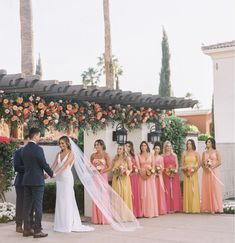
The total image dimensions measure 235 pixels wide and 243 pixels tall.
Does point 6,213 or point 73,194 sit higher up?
point 73,194

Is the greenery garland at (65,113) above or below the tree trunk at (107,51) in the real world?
below

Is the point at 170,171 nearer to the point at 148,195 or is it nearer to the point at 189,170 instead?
the point at 189,170

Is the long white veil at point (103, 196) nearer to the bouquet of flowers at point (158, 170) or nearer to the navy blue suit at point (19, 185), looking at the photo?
the navy blue suit at point (19, 185)

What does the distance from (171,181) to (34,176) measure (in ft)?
14.3

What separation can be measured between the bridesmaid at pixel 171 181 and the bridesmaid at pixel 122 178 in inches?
56.1

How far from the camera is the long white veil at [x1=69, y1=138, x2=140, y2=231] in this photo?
372 inches

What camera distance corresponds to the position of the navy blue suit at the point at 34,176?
26.9ft

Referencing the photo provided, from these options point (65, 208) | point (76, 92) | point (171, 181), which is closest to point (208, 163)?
point (171, 181)

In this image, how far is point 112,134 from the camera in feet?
37.1

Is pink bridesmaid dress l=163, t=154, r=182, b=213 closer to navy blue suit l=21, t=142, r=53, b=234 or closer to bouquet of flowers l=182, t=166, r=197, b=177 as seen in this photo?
bouquet of flowers l=182, t=166, r=197, b=177

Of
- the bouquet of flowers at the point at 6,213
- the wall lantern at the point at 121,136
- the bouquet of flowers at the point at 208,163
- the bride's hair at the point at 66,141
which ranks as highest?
the wall lantern at the point at 121,136

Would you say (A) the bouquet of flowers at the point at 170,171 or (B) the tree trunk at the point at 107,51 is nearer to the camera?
(A) the bouquet of flowers at the point at 170,171

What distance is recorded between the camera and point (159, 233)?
8664 mm

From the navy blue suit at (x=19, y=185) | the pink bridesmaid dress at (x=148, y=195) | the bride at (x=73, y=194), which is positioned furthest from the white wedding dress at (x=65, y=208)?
the pink bridesmaid dress at (x=148, y=195)
